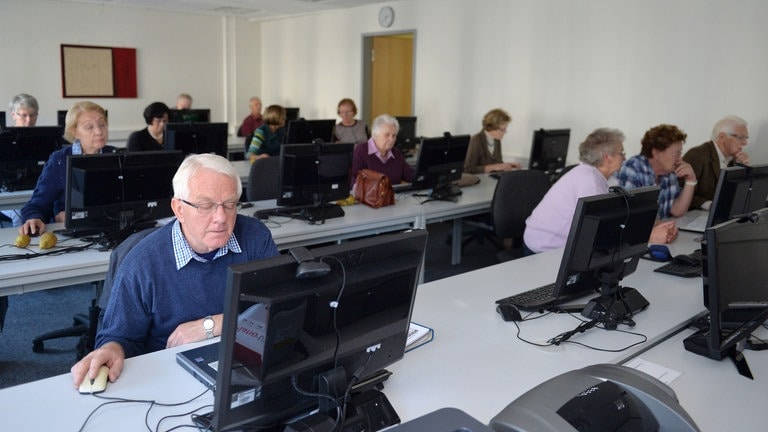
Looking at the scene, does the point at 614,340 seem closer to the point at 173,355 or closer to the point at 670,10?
the point at 173,355

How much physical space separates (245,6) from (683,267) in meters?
7.91

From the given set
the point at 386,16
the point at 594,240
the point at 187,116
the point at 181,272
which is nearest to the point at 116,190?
the point at 181,272

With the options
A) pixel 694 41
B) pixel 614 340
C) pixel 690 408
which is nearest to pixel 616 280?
pixel 614 340

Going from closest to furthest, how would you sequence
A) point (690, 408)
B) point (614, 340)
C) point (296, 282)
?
point (296, 282) < point (690, 408) < point (614, 340)

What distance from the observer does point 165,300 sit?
1916 mm

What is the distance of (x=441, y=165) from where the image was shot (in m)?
4.57

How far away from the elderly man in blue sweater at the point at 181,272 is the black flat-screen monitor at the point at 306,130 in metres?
4.16

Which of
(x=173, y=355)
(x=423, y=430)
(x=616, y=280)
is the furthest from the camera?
(x=616, y=280)

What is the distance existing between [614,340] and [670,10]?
14.7 ft

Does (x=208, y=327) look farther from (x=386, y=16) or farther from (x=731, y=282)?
(x=386, y=16)

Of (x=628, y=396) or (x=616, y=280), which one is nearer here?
(x=628, y=396)

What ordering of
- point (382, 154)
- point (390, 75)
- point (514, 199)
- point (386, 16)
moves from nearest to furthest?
1. point (514, 199)
2. point (382, 154)
3. point (386, 16)
4. point (390, 75)

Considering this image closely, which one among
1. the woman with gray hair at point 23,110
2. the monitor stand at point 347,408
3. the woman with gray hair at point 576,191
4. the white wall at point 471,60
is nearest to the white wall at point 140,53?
the white wall at point 471,60

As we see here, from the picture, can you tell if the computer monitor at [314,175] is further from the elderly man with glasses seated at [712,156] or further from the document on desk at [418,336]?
the elderly man with glasses seated at [712,156]
